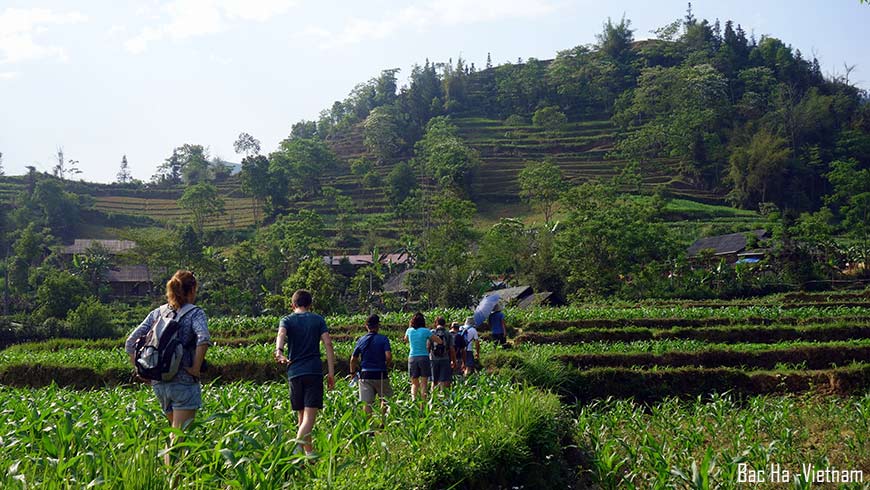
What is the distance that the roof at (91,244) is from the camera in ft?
200

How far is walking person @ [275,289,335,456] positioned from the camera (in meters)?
7.82

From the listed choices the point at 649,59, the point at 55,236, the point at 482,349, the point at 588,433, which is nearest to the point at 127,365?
the point at 482,349

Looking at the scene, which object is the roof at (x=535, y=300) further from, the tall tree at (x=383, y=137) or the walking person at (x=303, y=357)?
the tall tree at (x=383, y=137)

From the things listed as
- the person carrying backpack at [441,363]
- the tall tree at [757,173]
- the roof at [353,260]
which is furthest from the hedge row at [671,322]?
the tall tree at [757,173]

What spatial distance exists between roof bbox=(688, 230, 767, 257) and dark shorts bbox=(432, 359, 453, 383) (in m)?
38.5

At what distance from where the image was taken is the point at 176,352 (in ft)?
21.0

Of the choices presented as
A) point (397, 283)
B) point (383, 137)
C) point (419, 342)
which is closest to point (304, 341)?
point (419, 342)

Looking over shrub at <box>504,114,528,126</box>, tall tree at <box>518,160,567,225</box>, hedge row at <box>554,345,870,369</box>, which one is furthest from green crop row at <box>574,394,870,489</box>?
shrub at <box>504,114,528,126</box>

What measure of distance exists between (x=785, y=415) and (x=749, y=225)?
52666mm

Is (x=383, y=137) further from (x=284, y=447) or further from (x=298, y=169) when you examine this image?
(x=284, y=447)

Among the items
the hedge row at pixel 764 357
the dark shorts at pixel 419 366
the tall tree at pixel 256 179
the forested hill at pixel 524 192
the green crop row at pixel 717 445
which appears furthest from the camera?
the tall tree at pixel 256 179

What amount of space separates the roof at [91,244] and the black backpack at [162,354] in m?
57.2

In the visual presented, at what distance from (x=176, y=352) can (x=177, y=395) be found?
1.35 ft

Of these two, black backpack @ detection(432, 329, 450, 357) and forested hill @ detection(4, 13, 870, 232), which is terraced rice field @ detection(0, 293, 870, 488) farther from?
forested hill @ detection(4, 13, 870, 232)
